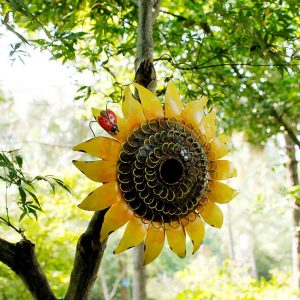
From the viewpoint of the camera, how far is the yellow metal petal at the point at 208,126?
131cm

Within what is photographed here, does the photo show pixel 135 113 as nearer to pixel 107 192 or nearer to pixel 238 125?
pixel 107 192

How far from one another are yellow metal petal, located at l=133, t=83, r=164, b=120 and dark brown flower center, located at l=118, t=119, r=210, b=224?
0.07 feet

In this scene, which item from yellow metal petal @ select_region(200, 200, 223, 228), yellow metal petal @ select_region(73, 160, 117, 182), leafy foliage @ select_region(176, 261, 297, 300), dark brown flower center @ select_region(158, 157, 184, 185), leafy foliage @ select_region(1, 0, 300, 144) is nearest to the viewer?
yellow metal petal @ select_region(73, 160, 117, 182)

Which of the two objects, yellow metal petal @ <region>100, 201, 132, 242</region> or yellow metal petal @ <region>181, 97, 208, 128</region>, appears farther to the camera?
yellow metal petal @ <region>181, 97, 208, 128</region>

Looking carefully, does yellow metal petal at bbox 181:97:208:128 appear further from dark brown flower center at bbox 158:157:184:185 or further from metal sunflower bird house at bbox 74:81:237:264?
dark brown flower center at bbox 158:157:184:185

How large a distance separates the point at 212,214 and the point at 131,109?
0.41m

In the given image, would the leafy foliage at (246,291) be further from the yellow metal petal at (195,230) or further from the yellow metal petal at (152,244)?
the yellow metal petal at (152,244)

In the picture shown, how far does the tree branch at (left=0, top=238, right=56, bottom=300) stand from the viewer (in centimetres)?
112

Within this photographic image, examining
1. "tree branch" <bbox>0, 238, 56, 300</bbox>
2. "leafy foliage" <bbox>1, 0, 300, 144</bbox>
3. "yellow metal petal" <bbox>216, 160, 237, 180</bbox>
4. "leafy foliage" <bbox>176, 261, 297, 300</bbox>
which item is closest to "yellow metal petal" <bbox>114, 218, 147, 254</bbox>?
"tree branch" <bbox>0, 238, 56, 300</bbox>

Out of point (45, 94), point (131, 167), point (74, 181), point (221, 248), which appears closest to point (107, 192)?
point (131, 167)

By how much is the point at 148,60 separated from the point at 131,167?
0.34m

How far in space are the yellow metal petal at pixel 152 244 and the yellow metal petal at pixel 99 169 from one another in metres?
0.19

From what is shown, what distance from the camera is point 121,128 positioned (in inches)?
45.1

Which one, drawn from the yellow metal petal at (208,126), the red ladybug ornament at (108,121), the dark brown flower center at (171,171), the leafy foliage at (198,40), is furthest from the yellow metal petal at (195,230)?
the leafy foliage at (198,40)
